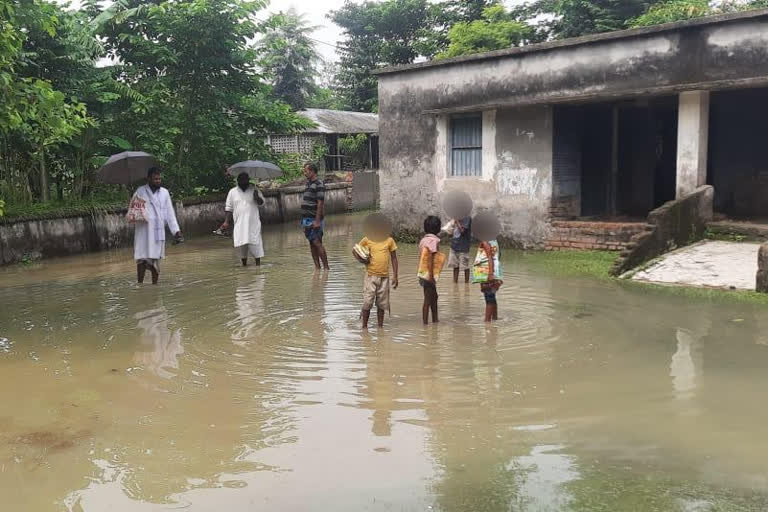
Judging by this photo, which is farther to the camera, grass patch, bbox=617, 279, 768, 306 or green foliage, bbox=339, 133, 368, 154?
green foliage, bbox=339, 133, 368, 154

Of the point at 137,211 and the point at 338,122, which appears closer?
the point at 137,211

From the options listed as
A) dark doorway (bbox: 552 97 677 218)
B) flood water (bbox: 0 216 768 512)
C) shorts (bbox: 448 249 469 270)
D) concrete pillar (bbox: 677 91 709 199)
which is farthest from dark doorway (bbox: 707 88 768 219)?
shorts (bbox: 448 249 469 270)

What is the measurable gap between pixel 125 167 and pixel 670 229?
26.0 ft

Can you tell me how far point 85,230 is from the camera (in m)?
15.0

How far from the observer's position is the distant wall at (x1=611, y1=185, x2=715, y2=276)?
9.69 meters

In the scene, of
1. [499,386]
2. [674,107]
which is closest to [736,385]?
[499,386]

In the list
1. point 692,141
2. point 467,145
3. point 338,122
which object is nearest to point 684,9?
point 467,145

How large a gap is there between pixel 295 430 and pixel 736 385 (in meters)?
3.16

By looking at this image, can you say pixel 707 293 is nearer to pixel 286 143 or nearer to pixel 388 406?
pixel 388 406

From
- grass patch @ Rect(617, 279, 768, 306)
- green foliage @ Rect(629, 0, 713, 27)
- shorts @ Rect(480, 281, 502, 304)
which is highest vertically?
green foliage @ Rect(629, 0, 713, 27)

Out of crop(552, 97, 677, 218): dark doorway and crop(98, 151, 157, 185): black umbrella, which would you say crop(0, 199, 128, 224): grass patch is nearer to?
crop(98, 151, 157, 185): black umbrella

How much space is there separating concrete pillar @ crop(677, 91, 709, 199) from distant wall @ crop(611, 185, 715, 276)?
273 mm

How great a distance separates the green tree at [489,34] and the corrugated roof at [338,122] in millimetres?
5247

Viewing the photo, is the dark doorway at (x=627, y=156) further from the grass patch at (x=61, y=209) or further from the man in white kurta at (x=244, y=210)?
the grass patch at (x=61, y=209)
